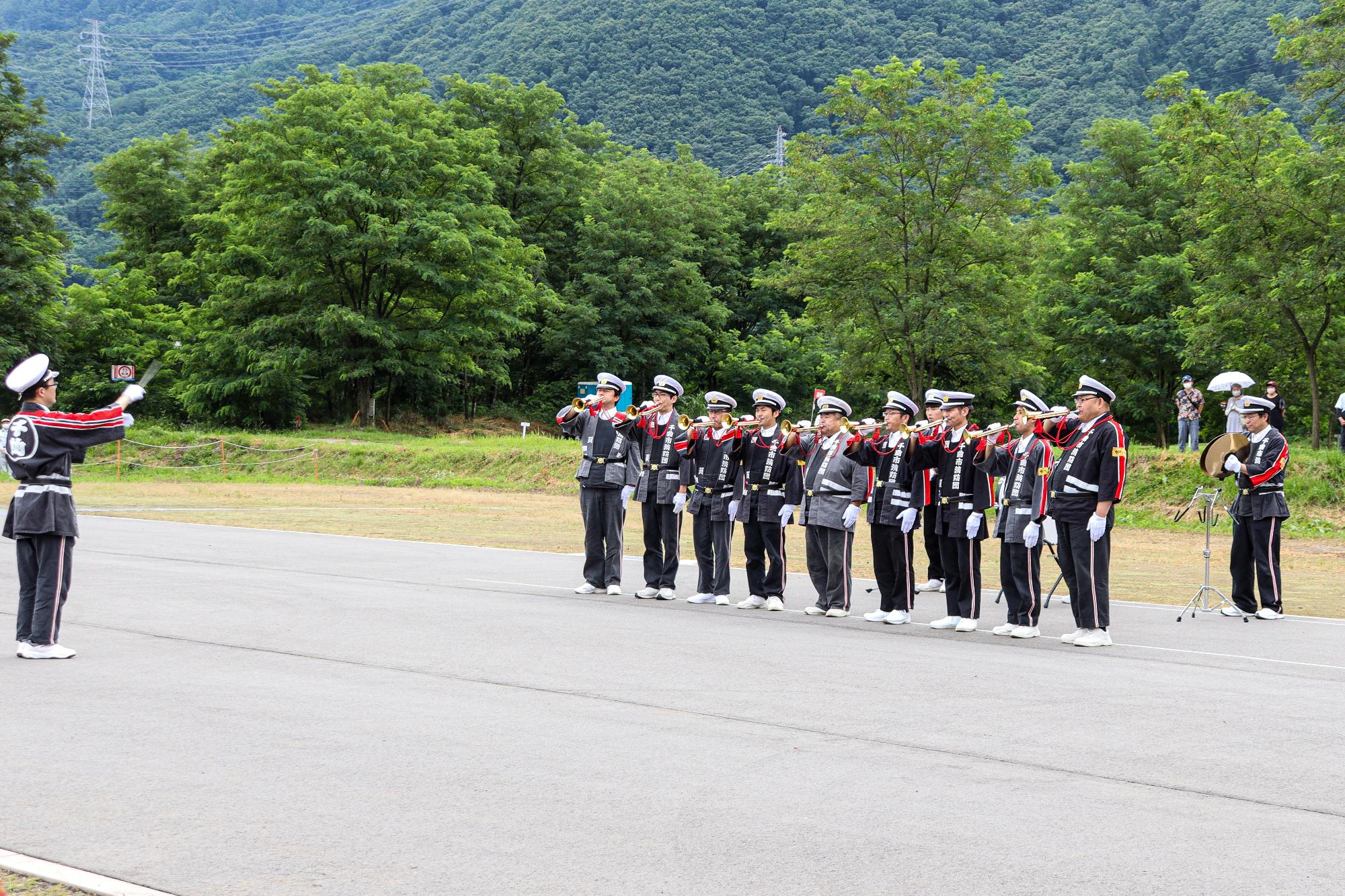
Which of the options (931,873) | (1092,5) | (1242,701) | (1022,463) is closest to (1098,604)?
(1022,463)

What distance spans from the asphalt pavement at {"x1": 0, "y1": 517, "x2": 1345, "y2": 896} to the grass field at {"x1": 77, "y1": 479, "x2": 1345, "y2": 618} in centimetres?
410

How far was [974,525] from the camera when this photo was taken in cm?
1216

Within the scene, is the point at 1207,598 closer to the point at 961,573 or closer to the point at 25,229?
the point at 961,573

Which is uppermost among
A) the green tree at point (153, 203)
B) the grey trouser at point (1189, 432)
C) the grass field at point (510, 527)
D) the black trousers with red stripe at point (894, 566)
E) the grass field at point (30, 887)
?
the green tree at point (153, 203)

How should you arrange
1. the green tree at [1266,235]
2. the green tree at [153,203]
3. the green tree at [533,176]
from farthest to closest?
the green tree at [153,203] → the green tree at [533,176] → the green tree at [1266,235]

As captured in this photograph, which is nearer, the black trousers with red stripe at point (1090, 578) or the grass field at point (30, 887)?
the grass field at point (30, 887)

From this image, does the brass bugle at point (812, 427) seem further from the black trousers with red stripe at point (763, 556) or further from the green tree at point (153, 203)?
the green tree at point (153, 203)

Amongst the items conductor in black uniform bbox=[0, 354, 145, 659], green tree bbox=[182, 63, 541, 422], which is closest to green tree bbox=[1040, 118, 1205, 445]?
green tree bbox=[182, 63, 541, 422]

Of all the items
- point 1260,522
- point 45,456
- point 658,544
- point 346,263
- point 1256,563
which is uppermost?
point 346,263

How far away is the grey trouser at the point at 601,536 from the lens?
47.5 feet

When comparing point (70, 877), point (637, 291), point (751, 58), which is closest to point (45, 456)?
point (70, 877)

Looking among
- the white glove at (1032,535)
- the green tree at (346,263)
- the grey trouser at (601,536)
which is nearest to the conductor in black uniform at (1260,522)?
the white glove at (1032,535)

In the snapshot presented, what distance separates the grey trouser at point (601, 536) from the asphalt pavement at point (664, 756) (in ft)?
7.27

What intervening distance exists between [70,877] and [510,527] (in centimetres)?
1983
